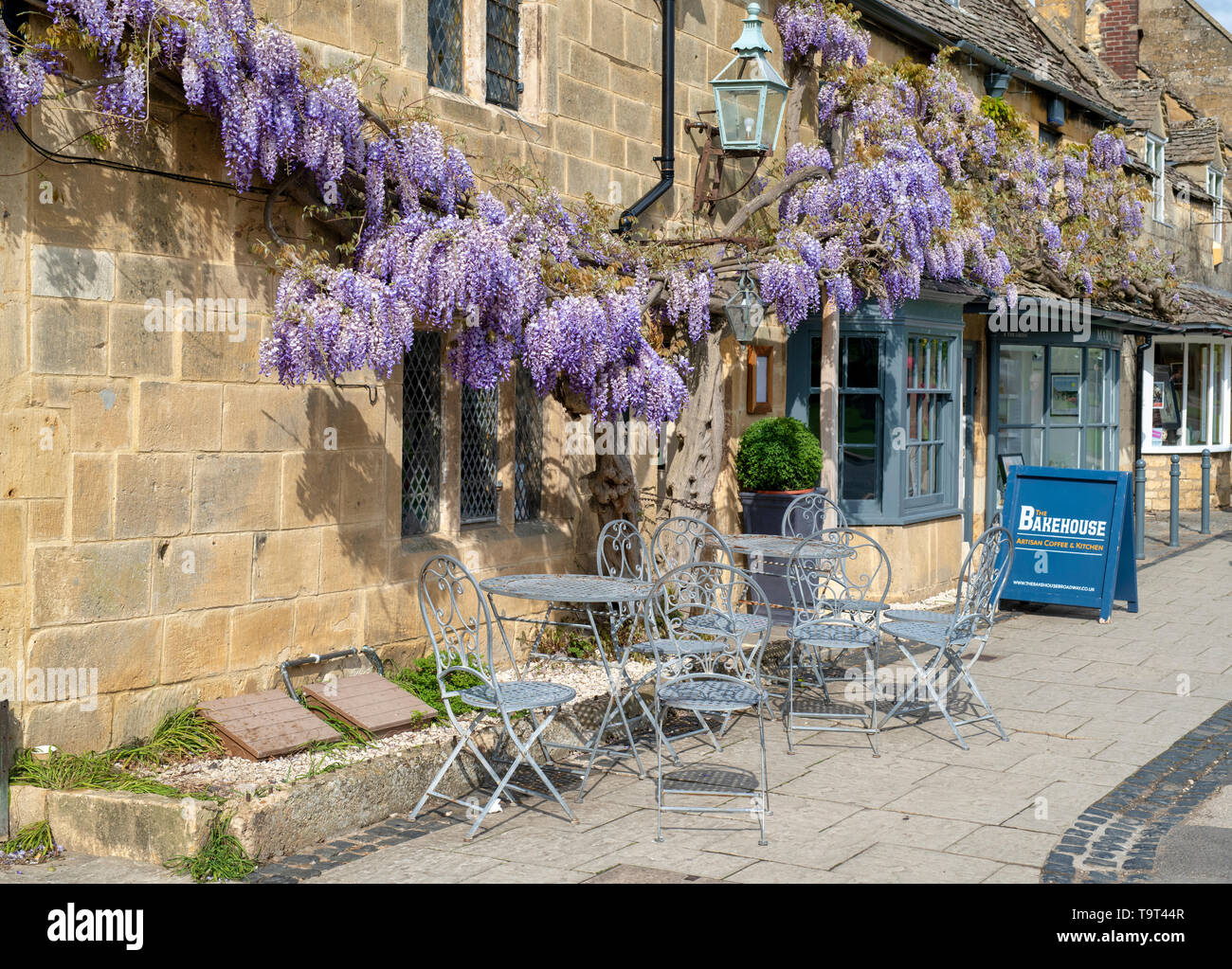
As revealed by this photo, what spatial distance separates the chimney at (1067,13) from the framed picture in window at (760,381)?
11143mm

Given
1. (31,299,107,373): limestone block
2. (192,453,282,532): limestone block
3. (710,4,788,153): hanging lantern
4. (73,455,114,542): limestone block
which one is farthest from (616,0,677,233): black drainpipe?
(73,455,114,542): limestone block

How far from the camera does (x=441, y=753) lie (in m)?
5.99

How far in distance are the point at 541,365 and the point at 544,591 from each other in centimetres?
119

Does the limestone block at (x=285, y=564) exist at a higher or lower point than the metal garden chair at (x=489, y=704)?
higher

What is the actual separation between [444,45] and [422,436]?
232 centimetres

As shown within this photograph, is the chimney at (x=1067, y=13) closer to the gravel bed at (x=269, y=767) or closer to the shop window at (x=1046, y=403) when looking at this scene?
the shop window at (x=1046, y=403)

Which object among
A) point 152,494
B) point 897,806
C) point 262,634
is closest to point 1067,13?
point 897,806

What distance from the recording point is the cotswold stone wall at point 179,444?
539cm

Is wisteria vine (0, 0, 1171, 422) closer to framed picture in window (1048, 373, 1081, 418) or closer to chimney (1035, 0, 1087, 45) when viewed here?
framed picture in window (1048, 373, 1081, 418)

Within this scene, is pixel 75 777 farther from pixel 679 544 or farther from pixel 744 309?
pixel 744 309

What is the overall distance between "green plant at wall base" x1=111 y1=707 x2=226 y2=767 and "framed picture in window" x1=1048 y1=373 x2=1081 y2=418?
11505 millimetres

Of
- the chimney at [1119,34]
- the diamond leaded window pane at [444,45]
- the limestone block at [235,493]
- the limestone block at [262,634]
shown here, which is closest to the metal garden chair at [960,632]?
the limestone block at [262,634]

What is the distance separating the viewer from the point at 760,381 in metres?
11.0

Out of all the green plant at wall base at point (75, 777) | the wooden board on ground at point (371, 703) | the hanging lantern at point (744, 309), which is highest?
the hanging lantern at point (744, 309)
